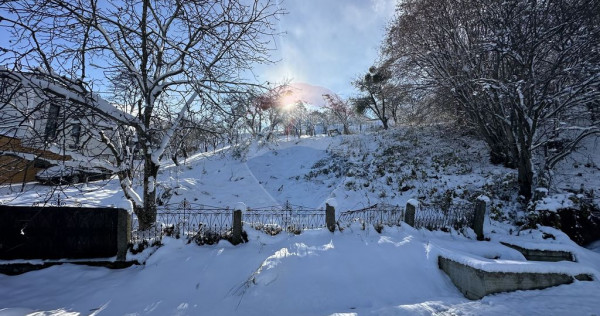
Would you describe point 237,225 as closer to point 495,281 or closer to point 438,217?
point 495,281

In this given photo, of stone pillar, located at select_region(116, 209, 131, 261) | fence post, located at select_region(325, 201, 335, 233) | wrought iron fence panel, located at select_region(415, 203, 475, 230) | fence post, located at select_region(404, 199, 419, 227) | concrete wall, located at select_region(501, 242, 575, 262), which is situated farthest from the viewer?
wrought iron fence panel, located at select_region(415, 203, 475, 230)

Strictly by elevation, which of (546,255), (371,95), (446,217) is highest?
(371,95)

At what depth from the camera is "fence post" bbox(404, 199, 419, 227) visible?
792 cm

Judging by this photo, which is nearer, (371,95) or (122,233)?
(122,233)

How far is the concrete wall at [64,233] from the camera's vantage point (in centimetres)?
573

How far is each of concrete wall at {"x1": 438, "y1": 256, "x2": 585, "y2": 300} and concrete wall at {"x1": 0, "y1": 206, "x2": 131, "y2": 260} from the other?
755 cm

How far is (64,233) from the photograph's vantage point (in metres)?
5.89

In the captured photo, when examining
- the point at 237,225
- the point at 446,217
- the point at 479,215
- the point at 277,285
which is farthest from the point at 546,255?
the point at 237,225

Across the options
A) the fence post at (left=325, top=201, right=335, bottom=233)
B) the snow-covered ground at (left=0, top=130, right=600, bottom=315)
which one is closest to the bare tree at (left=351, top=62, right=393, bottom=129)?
the snow-covered ground at (left=0, top=130, right=600, bottom=315)

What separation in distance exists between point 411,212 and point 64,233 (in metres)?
9.18

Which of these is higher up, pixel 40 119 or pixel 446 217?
pixel 40 119

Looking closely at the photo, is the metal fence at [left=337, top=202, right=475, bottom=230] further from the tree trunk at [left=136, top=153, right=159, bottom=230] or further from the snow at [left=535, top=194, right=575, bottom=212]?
the tree trunk at [left=136, top=153, right=159, bottom=230]

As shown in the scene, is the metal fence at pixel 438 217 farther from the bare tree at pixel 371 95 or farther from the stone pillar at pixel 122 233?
the bare tree at pixel 371 95

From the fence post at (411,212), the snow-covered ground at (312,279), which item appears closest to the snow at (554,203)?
the snow-covered ground at (312,279)
